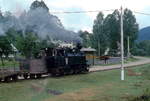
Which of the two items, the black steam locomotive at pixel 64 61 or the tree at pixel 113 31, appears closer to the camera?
the black steam locomotive at pixel 64 61

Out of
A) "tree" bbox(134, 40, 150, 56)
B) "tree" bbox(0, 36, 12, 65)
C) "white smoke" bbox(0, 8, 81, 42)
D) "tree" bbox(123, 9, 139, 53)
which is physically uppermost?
"tree" bbox(123, 9, 139, 53)

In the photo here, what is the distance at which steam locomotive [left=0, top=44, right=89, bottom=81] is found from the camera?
26.3m

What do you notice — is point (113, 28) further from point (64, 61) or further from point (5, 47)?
point (64, 61)

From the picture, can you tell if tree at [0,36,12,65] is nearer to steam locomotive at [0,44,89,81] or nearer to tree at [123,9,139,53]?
steam locomotive at [0,44,89,81]

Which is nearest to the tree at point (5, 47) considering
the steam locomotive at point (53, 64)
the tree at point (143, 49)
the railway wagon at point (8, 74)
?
the steam locomotive at point (53, 64)

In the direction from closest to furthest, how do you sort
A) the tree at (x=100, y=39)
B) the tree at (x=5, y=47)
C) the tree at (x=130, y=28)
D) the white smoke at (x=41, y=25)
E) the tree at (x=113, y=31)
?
1. the white smoke at (x=41, y=25)
2. the tree at (x=5, y=47)
3. the tree at (x=130, y=28)
4. the tree at (x=113, y=31)
5. the tree at (x=100, y=39)

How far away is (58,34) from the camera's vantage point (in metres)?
32.6

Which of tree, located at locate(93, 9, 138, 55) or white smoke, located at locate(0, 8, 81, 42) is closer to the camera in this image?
white smoke, located at locate(0, 8, 81, 42)

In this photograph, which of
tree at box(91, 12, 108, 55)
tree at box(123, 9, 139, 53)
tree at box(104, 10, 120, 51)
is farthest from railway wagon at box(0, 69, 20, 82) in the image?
tree at box(104, 10, 120, 51)

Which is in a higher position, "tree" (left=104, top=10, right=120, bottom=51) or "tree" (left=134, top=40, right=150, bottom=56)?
"tree" (left=104, top=10, right=120, bottom=51)

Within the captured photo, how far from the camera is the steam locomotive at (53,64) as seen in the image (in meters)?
26.3

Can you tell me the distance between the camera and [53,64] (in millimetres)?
29828

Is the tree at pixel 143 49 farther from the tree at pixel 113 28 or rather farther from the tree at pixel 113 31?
the tree at pixel 113 28

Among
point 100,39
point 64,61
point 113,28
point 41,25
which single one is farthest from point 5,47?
point 113,28
